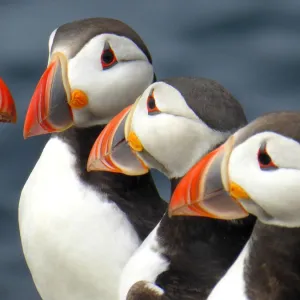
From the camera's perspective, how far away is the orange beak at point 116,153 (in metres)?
5.91

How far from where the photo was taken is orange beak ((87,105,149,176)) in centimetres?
591

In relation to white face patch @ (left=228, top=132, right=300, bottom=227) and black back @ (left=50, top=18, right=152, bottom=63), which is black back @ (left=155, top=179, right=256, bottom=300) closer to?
white face patch @ (left=228, top=132, right=300, bottom=227)

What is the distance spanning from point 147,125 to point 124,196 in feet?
1.78

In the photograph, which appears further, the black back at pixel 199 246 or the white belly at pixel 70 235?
the white belly at pixel 70 235

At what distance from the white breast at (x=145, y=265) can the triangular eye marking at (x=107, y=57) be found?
2.55 ft

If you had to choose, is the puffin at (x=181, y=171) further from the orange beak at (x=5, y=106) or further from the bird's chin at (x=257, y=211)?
the orange beak at (x=5, y=106)

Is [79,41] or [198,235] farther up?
Answer: [79,41]

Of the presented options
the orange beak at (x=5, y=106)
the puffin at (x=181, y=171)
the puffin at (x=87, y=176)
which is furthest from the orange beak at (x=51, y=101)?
the puffin at (x=181, y=171)

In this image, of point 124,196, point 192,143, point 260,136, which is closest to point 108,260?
point 124,196

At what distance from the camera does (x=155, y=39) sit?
8547mm

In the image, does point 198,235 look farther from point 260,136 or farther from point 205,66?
point 205,66

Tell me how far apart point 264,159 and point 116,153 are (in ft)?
3.38

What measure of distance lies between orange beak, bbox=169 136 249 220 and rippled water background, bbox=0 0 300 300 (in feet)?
8.01

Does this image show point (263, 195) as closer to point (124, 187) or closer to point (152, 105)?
point (152, 105)
